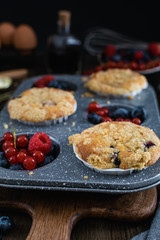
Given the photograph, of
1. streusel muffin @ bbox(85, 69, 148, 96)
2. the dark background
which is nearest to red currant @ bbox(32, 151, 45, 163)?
streusel muffin @ bbox(85, 69, 148, 96)

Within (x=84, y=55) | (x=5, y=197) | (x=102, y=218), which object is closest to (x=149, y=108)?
(x=102, y=218)

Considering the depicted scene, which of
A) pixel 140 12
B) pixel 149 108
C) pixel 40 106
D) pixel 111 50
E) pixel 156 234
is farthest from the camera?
pixel 140 12

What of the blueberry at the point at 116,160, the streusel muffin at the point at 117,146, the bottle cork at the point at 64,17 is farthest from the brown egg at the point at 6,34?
the blueberry at the point at 116,160

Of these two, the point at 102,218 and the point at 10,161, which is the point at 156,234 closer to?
the point at 102,218

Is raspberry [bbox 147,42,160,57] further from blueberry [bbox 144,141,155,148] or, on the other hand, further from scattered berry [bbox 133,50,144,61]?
blueberry [bbox 144,141,155,148]

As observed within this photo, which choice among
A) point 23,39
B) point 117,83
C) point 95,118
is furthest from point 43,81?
point 23,39
